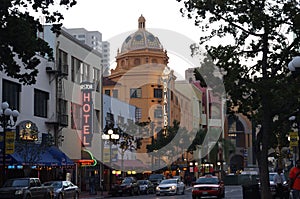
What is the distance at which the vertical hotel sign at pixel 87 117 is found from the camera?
54125 millimetres

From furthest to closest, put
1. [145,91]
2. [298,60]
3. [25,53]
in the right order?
[145,91] → [25,53] → [298,60]

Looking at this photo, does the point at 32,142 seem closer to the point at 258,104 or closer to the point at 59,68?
the point at 59,68

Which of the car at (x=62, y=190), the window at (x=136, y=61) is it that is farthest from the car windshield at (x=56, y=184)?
the window at (x=136, y=61)

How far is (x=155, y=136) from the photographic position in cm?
8294

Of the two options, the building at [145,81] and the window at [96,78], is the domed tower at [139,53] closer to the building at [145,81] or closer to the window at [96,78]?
the building at [145,81]

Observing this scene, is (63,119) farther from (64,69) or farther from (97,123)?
(97,123)

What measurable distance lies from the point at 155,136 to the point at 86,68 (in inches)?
1035

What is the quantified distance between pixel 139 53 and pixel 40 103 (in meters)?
50.7

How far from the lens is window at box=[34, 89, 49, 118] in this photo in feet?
153

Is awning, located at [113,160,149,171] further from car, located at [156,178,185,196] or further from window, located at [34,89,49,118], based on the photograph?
window, located at [34,89,49,118]

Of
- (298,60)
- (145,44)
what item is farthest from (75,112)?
(145,44)

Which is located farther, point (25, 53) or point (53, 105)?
point (53, 105)

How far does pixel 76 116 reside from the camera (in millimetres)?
54688

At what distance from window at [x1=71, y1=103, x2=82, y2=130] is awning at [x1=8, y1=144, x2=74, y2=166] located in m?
8.06
